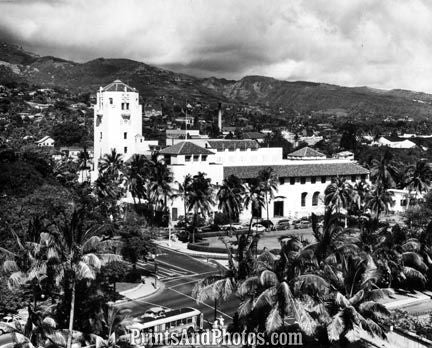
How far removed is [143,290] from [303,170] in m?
50.3

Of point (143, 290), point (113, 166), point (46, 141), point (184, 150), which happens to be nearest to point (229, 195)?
point (184, 150)

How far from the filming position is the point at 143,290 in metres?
47.8

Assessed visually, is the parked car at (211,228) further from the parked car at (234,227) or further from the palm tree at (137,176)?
the palm tree at (137,176)

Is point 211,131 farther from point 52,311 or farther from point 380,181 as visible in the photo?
point 52,311

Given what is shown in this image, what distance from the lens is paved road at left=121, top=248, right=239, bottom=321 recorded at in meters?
41.9

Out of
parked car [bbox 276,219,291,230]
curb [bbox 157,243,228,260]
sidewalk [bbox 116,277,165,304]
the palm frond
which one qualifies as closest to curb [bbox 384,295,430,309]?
the palm frond

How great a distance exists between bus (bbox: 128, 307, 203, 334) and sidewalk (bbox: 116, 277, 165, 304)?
11260 mm

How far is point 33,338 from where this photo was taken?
23625mm

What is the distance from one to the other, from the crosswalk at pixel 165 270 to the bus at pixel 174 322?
18.3 meters

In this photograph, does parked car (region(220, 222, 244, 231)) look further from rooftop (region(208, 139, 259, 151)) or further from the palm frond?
the palm frond

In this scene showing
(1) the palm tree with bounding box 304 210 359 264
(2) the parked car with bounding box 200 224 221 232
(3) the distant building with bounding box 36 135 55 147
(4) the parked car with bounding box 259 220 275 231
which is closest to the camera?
(1) the palm tree with bounding box 304 210 359 264

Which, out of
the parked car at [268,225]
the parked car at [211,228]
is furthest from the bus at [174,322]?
the parked car at [211,228]

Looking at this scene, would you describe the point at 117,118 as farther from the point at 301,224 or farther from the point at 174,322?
the point at 174,322

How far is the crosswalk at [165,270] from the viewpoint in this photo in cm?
5388
